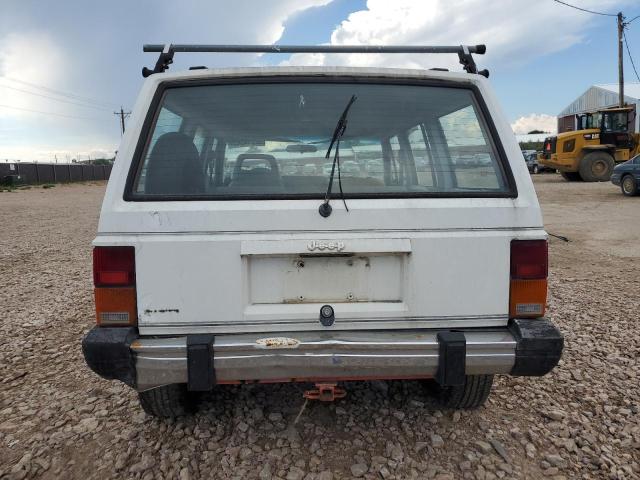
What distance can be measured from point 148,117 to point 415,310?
153 cm

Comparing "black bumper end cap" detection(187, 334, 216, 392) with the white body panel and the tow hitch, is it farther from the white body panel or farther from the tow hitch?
the tow hitch

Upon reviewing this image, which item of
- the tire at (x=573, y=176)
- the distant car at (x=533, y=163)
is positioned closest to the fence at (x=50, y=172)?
the distant car at (x=533, y=163)

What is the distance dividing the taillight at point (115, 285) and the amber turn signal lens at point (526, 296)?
169 cm

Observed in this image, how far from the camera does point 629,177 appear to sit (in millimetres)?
15898

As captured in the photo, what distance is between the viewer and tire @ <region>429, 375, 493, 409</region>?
8.46ft

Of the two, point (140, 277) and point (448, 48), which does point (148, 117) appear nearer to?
point (140, 277)

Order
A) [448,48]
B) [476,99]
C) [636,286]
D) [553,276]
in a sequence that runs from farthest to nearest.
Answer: [553,276]
[636,286]
[448,48]
[476,99]

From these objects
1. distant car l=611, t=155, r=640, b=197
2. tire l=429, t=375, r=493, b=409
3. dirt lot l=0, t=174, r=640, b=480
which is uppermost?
distant car l=611, t=155, r=640, b=197

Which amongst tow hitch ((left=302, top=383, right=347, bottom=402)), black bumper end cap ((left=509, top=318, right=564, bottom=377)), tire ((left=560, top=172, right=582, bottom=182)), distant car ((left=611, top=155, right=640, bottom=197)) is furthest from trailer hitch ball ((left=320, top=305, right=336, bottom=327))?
tire ((left=560, top=172, right=582, bottom=182))

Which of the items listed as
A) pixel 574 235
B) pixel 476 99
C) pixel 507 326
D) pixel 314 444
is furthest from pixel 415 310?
pixel 574 235

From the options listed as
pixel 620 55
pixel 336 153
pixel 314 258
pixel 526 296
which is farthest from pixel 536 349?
pixel 620 55

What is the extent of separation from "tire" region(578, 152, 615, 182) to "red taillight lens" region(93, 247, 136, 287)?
24351 mm

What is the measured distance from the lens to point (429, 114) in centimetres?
246

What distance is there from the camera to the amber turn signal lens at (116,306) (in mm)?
2146
